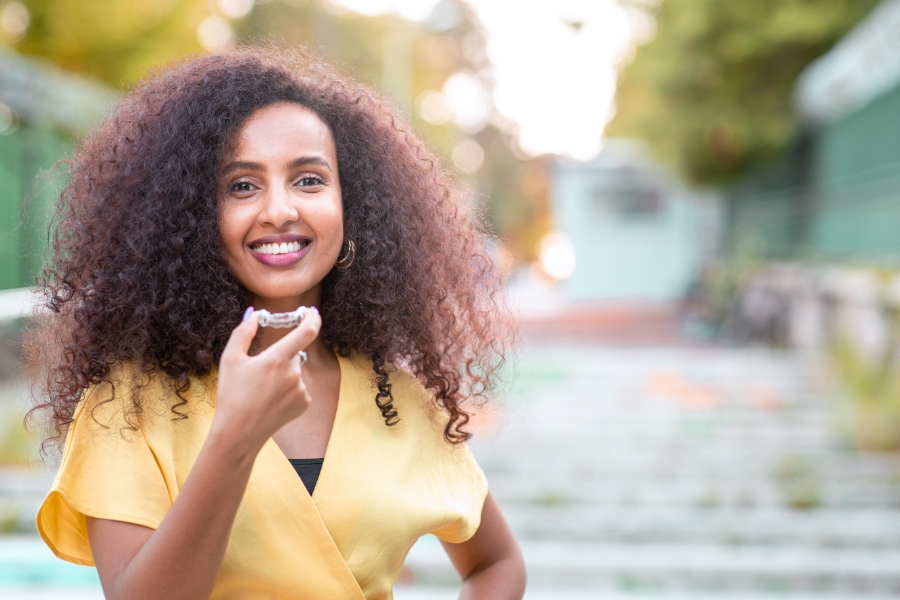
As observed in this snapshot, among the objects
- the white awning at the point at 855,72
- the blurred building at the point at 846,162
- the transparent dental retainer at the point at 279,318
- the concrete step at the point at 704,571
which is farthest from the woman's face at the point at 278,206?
the white awning at the point at 855,72

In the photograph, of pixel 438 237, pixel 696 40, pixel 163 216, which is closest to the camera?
pixel 163 216

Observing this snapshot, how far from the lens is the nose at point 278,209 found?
5.10 ft

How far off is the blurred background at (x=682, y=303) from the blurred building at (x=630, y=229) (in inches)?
2.0

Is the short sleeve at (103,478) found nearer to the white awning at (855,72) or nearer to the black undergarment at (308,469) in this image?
the black undergarment at (308,469)

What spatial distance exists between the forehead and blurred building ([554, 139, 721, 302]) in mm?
19181

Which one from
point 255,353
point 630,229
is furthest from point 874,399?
point 630,229

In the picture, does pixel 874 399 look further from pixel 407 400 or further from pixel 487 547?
pixel 407 400

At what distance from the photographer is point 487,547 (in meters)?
1.88

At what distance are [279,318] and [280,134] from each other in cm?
42

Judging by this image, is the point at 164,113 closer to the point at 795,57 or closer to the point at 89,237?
the point at 89,237

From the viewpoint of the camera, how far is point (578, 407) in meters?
8.34

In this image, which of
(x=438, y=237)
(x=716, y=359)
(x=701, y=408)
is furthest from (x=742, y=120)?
(x=438, y=237)

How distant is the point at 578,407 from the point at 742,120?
277 inches

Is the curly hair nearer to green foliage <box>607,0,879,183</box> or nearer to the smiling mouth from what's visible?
the smiling mouth
